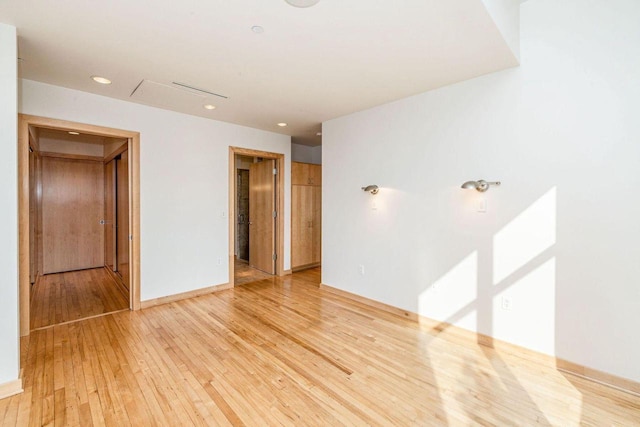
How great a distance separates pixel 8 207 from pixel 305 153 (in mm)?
4966

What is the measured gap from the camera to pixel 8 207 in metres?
2.01

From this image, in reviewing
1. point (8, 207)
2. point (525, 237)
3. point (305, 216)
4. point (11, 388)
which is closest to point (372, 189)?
point (525, 237)

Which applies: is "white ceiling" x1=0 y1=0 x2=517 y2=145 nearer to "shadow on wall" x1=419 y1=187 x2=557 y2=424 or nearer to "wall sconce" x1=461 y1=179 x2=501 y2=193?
"wall sconce" x1=461 y1=179 x2=501 y2=193

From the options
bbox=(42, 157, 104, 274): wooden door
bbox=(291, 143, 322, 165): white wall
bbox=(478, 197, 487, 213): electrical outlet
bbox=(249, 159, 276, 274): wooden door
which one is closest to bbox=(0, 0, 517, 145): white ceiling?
bbox=(478, 197, 487, 213): electrical outlet

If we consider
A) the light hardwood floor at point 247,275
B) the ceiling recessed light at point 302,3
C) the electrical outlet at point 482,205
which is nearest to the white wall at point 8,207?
the ceiling recessed light at point 302,3

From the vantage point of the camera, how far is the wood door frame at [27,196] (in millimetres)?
2758

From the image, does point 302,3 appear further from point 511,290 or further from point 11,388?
point 11,388

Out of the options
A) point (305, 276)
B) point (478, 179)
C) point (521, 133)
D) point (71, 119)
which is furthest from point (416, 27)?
point (305, 276)

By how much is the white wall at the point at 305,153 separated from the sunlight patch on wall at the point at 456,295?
4.08 metres

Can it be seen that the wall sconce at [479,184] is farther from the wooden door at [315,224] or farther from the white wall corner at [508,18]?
the wooden door at [315,224]

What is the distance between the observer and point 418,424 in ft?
5.69

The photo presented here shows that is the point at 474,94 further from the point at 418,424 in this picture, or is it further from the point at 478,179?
the point at 418,424

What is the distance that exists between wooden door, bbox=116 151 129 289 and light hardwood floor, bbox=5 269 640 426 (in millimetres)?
1461

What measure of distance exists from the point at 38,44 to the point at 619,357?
16.5 ft
